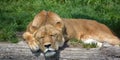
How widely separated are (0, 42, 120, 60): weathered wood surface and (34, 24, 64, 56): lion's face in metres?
0.15

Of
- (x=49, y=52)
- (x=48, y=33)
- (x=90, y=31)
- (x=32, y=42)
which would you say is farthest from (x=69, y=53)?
(x=90, y=31)

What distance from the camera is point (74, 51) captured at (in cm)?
536

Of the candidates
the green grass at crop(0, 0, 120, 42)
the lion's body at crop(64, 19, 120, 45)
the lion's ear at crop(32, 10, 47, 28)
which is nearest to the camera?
the lion's ear at crop(32, 10, 47, 28)

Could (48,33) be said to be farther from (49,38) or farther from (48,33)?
(49,38)

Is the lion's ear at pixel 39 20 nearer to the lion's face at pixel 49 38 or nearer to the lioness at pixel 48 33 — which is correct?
the lioness at pixel 48 33

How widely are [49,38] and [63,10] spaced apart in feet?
13.9

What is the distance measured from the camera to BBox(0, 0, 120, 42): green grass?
845cm

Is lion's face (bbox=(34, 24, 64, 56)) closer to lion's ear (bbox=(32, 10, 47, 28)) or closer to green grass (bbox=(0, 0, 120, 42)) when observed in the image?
lion's ear (bbox=(32, 10, 47, 28))

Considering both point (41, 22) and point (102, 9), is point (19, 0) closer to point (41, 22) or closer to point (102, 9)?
point (102, 9)

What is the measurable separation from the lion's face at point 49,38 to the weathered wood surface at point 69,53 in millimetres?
149

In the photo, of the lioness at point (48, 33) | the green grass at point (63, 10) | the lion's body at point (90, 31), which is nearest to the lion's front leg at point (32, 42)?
the lioness at point (48, 33)

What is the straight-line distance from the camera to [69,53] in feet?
17.6

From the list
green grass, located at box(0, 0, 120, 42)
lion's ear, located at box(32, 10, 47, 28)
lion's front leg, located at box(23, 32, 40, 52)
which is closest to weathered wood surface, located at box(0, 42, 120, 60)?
lion's front leg, located at box(23, 32, 40, 52)

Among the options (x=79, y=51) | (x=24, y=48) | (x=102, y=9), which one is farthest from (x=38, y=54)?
(x=102, y=9)
